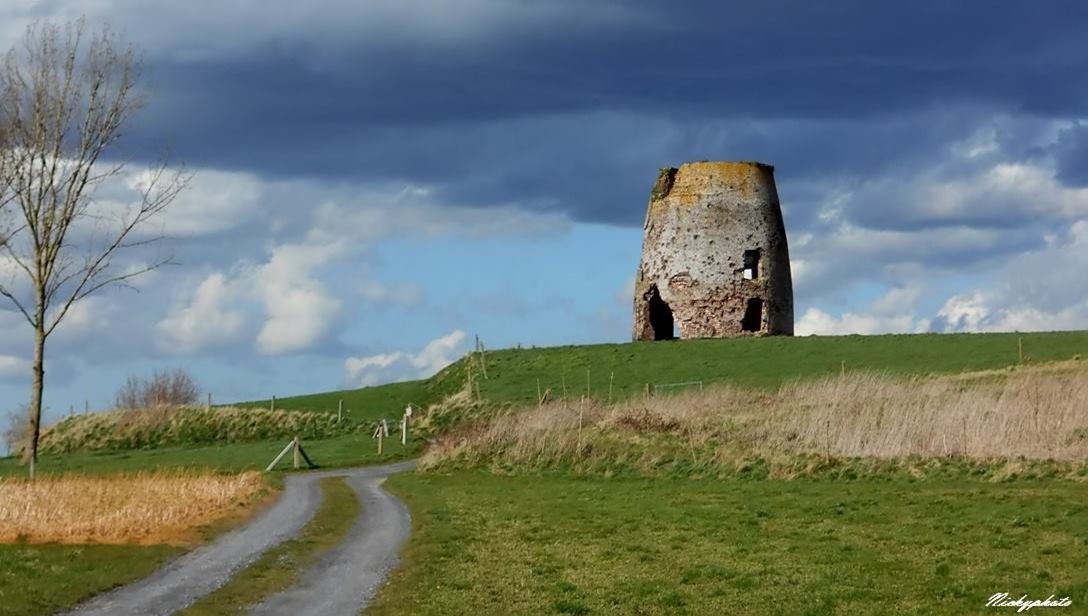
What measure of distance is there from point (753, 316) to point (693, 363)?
13.6 meters

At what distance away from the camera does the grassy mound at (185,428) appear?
62.3m

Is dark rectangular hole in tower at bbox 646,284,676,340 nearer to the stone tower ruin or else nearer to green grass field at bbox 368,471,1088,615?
the stone tower ruin

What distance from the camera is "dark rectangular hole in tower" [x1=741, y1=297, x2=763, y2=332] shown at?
74581 millimetres

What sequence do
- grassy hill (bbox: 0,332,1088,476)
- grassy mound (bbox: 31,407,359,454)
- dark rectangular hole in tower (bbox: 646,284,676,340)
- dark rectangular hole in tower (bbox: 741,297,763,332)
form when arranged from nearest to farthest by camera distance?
grassy hill (bbox: 0,332,1088,476) → grassy mound (bbox: 31,407,359,454) → dark rectangular hole in tower (bbox: 741,297,763,332) → dark rectangular hole in tower (bbox: 646,284,676,340)

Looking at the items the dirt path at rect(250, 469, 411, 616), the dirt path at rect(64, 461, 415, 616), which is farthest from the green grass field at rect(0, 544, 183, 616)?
the dirt path at rect(250, 469, 411, 616)

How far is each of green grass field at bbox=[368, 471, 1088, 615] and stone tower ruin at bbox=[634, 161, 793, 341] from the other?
40905 millimetres

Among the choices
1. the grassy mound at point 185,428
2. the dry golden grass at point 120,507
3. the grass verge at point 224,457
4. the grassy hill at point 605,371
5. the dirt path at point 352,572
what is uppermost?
the grassy hill at point 605,371

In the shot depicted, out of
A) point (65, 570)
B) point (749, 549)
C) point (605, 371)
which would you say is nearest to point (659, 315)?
point (605, 371)

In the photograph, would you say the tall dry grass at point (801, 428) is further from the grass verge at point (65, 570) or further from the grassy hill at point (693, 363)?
the grass verge at point (65, 570)

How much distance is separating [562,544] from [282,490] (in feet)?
50.3

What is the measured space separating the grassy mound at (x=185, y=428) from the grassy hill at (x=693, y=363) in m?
3.21

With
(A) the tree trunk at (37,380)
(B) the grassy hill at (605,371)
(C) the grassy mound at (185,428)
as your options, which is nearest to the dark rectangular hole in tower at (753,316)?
(B) the grassy hill at (605,371)

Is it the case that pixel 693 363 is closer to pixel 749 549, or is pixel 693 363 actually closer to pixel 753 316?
pixel 753 316

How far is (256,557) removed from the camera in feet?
71.5
